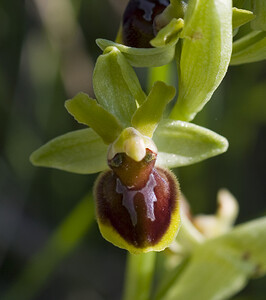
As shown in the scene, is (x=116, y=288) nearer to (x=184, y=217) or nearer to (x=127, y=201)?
(x=184, y=217)

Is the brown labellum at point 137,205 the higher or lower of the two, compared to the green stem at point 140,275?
higher

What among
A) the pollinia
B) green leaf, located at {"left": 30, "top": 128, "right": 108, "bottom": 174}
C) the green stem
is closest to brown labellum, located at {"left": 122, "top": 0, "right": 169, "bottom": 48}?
the pollinia

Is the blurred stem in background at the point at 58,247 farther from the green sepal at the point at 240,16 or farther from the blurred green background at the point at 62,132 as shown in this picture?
the green sepal at the point at 240,16

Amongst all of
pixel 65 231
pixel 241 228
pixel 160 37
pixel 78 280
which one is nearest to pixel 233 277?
pixel 241 228

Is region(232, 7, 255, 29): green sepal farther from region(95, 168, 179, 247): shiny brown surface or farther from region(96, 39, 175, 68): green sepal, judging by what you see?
region(95, 168, 179, 247): shiny brown surface

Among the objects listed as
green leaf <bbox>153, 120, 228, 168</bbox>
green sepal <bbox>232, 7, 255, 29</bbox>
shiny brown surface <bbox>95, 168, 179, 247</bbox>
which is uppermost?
green sepal <bbox>232, 7, 255, 29</bbox>

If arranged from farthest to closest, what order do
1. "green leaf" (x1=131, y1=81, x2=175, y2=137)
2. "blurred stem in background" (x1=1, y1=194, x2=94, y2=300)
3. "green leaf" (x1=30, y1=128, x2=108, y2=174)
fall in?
"blurred stem in background" (x1=1, y1=194, x2=94, y2=300), "green leaf" (x1=30, y1=128, x2=108, y2=174), "green leaf" (x1=131, y1=81, x2=175, y2=137)

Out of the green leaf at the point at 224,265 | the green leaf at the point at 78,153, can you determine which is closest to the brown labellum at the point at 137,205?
the green leaf at the point at 78,153
